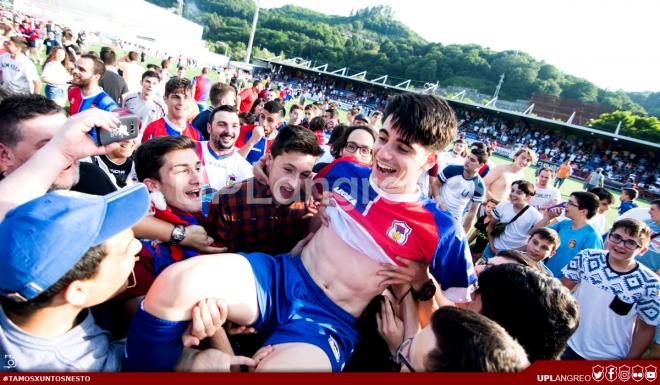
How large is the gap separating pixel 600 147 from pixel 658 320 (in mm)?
39575

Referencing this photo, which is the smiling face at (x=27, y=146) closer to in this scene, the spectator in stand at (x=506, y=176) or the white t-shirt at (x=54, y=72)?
the spectator in stand at (x=506, y=176)

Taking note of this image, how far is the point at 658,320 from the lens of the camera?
2.82 m

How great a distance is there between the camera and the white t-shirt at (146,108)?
576 centimetres

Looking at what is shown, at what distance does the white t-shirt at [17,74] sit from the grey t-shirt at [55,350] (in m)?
8.18

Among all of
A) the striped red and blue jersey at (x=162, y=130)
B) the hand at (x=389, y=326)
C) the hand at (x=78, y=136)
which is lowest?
the hand at (x=389, y=326)

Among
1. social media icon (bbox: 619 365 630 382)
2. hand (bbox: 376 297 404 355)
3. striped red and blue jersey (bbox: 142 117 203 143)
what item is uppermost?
striped red and blue jersey (bbox: 142 117 203 143)

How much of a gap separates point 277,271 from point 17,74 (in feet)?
28.1

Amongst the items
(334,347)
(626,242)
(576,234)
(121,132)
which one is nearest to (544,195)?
(576,234)

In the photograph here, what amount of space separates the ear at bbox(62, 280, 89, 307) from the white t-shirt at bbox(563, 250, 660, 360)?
12.9 ft

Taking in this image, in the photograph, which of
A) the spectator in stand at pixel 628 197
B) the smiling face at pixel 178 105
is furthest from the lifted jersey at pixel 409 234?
the spectator in stand at pixel 628 197

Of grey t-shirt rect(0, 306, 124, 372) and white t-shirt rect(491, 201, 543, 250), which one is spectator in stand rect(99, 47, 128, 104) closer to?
grey t-shirt rect(0, 306, 124, 372)

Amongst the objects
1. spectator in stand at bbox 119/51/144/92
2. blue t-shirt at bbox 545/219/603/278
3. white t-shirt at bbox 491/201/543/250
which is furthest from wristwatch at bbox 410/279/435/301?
spectator in stand at bbox 119/51/144/92

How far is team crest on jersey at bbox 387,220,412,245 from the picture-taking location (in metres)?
1.94

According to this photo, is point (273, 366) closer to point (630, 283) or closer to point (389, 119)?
point (389, 119)
